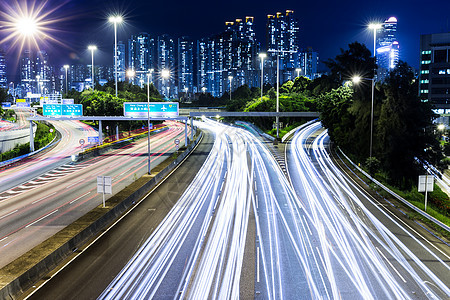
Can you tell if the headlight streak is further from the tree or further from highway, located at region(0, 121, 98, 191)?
highway, located at region(0, 121, 98, 191)

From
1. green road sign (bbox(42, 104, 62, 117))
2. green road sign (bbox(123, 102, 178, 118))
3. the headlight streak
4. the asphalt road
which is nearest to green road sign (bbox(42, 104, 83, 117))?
green road sign (bbox(42, 104, 62, 117))

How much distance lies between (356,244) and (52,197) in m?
21.9

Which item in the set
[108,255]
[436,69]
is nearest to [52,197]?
[108,255]

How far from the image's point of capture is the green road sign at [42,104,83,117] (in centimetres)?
5269

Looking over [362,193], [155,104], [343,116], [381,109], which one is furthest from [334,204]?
[155,104]

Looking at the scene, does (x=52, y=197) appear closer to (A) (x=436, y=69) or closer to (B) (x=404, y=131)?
(B) (x=404, y=131)

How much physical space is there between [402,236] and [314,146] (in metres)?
38.5

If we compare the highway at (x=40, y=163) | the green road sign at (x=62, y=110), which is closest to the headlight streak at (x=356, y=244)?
the highway at (x=40, y=163)

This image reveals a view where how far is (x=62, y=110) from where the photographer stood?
174 ft

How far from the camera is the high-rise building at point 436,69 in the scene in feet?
422

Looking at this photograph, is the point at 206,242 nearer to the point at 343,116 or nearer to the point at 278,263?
the point at 278,263

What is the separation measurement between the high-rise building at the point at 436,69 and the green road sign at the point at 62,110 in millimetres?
111706

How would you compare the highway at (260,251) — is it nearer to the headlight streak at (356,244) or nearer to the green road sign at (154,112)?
the headlight streak at (356,244)

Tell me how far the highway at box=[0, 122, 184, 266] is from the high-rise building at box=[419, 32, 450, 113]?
10831 cm
